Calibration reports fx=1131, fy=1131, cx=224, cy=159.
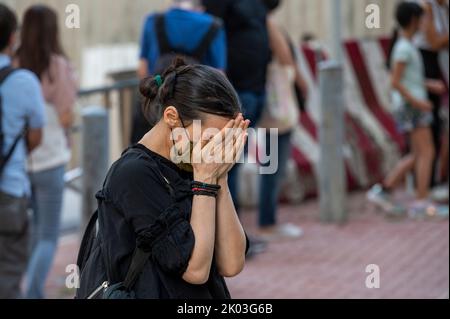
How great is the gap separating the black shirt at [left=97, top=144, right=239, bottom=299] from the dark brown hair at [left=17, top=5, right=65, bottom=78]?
3459 millimetres

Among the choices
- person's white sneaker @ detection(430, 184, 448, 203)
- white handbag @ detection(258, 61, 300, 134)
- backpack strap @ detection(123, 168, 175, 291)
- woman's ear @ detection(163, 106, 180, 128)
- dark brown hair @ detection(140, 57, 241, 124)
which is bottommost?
person's white sneaker @ detection(430, 184, 448, 203)

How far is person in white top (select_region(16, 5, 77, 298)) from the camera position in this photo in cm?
697

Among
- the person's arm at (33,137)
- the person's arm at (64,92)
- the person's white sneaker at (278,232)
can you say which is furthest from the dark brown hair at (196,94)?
the person's white sneaker at (278,232)

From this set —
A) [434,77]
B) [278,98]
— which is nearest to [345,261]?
[278,98]

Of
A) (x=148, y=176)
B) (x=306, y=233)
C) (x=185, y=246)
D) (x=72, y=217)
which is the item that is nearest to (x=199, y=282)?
(x=185, y=246)

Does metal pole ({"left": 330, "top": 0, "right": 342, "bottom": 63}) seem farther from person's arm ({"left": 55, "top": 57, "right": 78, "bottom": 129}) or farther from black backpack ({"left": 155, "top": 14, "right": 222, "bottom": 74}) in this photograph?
person's arm ({"left": 55, "top": 57, "right": 78, "bottom": 129})

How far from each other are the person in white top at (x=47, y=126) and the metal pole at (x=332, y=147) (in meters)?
2.99

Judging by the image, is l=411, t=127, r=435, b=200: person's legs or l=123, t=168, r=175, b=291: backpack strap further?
l=411, t=127, r=435, b=200: person's legs

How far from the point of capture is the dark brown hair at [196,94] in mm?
3633

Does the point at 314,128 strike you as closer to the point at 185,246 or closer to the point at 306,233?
the point at 306,233

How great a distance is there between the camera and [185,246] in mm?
3543

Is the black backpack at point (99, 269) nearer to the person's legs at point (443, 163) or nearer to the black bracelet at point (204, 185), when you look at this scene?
the black bracelet at point (204, 185)

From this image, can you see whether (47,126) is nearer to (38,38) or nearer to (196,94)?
(38,38)

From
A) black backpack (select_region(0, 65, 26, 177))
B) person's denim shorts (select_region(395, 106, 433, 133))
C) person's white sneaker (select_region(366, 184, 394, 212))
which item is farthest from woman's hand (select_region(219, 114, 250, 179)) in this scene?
person's white sneaker (select_region(366, 184, 394, 212))
